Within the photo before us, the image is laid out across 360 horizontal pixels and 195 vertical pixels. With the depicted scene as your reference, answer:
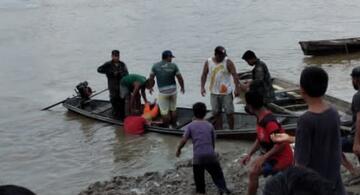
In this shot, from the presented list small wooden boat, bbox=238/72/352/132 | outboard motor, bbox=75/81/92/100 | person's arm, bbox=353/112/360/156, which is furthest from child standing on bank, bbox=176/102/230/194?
outboard motor, bbox=75/81/92/100

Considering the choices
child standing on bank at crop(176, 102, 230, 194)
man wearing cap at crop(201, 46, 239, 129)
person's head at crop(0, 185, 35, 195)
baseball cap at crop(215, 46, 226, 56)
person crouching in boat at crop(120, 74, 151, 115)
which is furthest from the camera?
person crouching in boat at crop(120, 74, 151, 115)

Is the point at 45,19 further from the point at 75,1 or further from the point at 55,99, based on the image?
the point at 55,99

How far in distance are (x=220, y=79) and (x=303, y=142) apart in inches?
267

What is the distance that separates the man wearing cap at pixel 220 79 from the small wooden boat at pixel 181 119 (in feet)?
1.43

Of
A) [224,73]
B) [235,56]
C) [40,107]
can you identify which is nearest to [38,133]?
[40,107]

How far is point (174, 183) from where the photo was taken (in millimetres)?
8828

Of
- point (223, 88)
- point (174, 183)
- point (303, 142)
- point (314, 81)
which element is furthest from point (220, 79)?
point (314, 81)

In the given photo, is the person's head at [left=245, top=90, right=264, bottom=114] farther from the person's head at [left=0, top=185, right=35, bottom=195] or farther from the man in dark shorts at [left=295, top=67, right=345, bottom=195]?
the person's head at [left=0, top=185, right=35, bottom=195]

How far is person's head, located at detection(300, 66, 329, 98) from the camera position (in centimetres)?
427

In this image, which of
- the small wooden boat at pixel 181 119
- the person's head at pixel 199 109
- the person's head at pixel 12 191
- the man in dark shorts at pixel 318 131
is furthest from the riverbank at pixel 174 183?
the person's head at pixel 12 191

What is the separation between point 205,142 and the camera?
7.68 metres

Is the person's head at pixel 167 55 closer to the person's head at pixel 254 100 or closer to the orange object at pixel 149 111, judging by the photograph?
the orange object at pixel 149 111

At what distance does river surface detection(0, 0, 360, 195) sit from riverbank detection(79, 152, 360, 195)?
1.31m

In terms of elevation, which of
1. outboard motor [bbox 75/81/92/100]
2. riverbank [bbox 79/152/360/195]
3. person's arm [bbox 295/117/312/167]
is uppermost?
person's arm [bbox 295/117/312/167]
